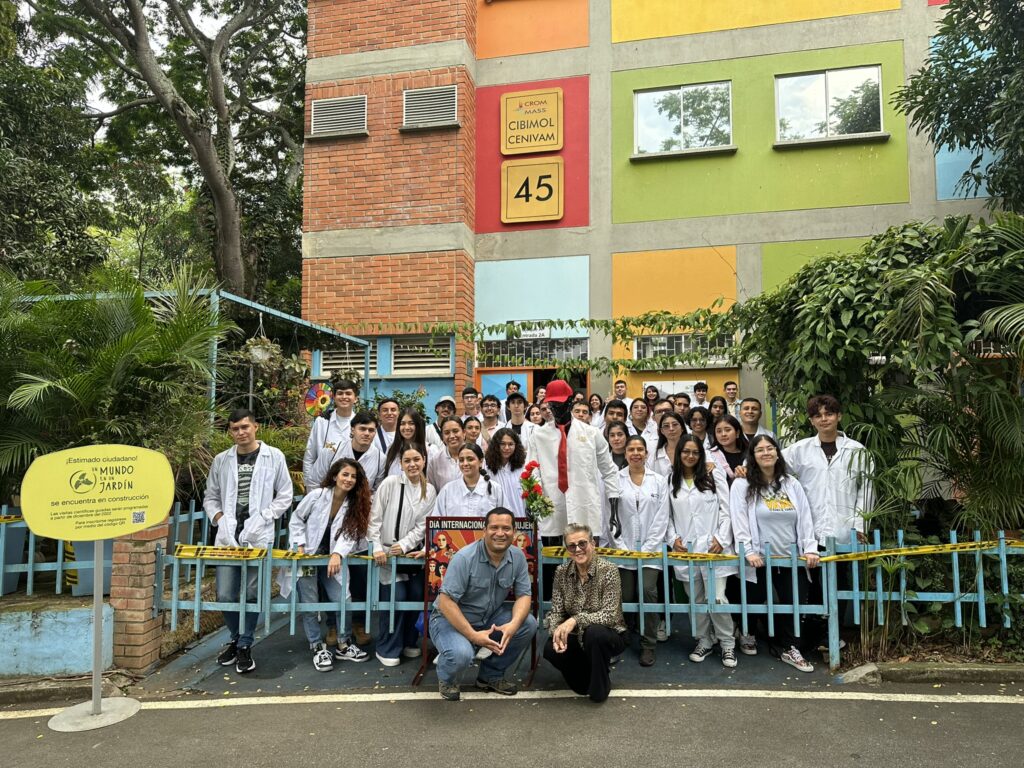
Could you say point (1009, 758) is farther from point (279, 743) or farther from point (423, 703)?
point (279, 743)

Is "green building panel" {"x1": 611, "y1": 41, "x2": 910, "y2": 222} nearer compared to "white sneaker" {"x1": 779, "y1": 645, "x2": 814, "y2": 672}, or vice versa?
"white sneaker" {"x1": 779, "y1": 645, "x2": 814, "y2": 672}

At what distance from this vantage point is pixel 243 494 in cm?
550

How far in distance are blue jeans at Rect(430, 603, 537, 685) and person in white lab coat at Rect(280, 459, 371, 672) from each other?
0.94 meters

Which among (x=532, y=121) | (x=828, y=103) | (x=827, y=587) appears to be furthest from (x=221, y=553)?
(x=828, y=103)

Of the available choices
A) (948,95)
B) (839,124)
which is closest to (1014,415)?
(948,95)

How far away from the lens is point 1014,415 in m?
5.08

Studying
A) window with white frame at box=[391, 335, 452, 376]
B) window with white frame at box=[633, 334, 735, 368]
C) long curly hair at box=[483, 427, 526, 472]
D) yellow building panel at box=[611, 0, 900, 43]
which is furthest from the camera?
window with white frame at box=[391, 335, 452, 376]

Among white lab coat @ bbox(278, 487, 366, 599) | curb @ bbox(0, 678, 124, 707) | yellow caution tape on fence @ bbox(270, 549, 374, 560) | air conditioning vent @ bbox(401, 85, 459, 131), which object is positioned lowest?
curb @ bbox(0, 678, 124, 707)

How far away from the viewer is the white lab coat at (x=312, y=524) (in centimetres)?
540

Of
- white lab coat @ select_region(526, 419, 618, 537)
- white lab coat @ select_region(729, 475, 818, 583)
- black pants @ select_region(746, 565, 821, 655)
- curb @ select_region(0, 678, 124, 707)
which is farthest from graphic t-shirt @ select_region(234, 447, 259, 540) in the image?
black pants @ select_region(746, 565, 821, 655)

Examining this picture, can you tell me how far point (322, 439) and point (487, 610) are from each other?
2.63m

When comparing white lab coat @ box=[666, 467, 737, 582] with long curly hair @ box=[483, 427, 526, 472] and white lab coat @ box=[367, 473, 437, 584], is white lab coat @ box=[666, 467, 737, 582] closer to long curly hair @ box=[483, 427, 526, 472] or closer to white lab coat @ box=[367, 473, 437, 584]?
long curly hair @ box=[483, 427, 526, 472]

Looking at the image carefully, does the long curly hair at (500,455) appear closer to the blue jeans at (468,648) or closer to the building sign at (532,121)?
the blue jeans at (468,648)

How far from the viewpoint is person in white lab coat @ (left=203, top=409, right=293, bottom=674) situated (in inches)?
209
